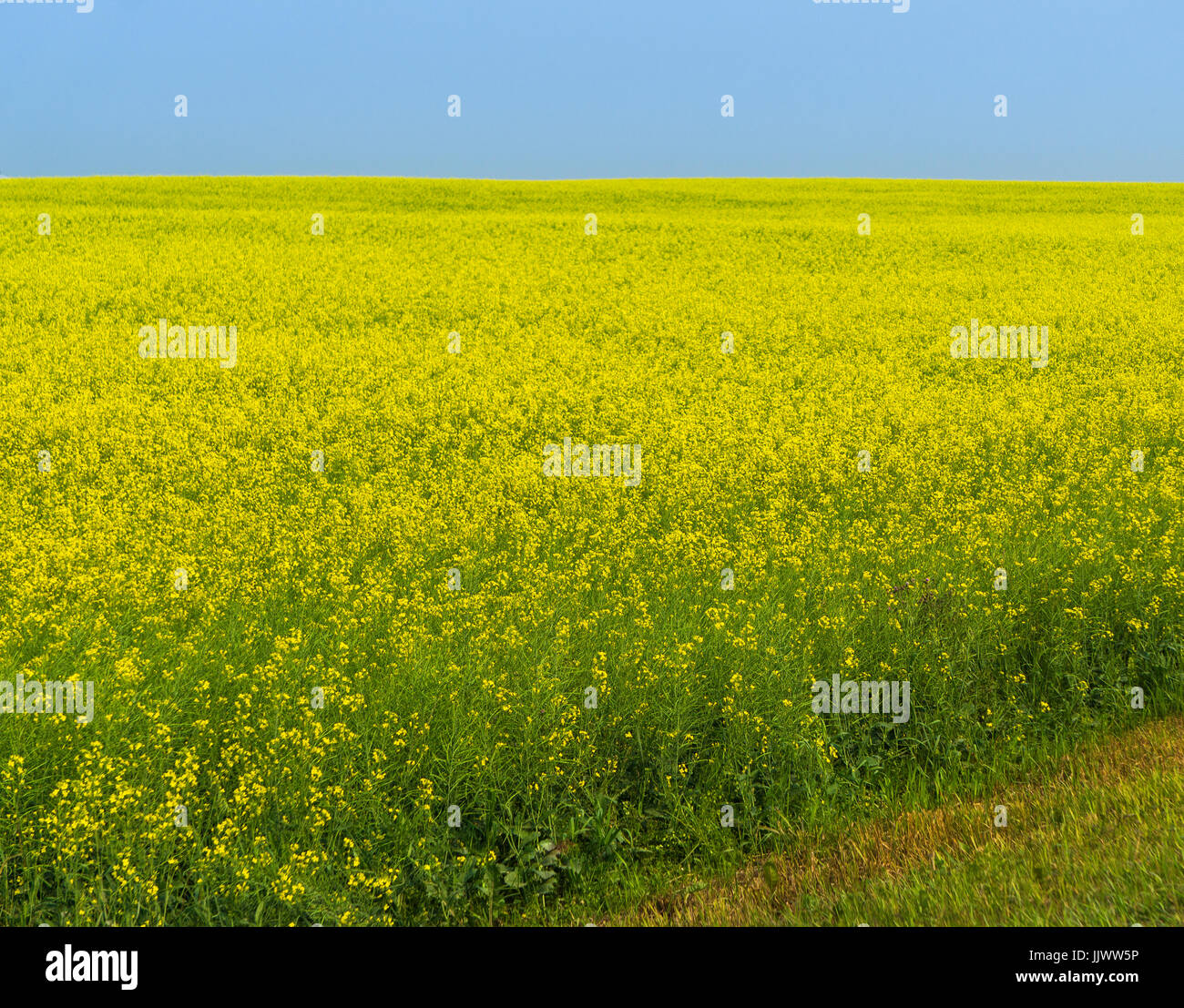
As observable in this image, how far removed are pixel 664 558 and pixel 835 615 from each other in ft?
5.87

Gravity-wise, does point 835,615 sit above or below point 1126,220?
below

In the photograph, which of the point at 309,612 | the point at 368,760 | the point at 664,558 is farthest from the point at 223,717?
the point at 664,558

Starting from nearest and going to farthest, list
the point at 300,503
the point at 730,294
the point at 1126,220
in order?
the point at 300,503, the point at 730,294, the point at 1126,220

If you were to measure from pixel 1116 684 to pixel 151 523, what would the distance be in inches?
340

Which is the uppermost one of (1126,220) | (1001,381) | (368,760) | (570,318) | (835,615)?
(1126,220)

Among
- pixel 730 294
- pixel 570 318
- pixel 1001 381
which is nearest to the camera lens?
pixel 1001 381

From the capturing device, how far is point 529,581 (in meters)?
7.42

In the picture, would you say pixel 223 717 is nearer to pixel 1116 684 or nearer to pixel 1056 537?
pixel 1116 684

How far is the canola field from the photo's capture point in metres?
4.60

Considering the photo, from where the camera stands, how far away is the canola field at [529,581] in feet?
15.1

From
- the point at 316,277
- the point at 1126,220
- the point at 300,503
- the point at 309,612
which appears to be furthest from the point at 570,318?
the point at 1126,220

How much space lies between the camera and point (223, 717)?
535 centimetres

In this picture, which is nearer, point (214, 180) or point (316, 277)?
point (316, 277)

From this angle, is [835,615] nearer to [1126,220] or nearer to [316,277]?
[316,277]
